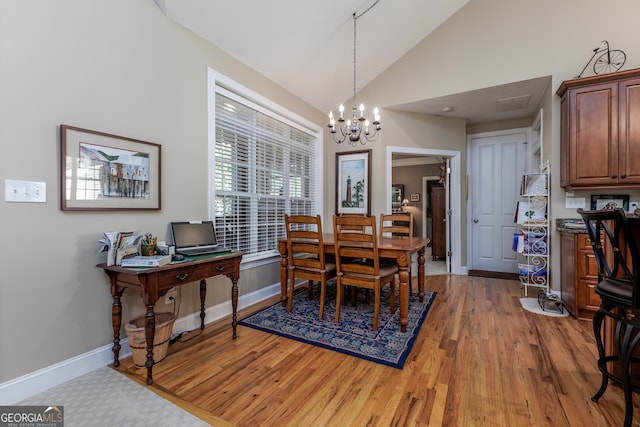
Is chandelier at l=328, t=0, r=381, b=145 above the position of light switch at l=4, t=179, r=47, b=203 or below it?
above

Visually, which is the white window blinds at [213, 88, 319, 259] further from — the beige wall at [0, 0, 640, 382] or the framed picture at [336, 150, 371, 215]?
the framed picture at [336, 150, 371, 215]

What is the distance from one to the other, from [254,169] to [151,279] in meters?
1.83

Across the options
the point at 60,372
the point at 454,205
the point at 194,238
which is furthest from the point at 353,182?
the point at 60,372

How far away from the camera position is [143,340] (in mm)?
1859

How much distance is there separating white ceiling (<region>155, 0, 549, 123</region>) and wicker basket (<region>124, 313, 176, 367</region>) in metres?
2.47

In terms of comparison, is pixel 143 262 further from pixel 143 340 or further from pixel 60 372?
pixel 60 372

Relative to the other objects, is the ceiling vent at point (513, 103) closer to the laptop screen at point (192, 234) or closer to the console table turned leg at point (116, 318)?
the laptop screen at point (192, 234)

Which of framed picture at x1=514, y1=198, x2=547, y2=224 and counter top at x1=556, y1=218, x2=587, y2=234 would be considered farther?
framed picture at x1=514, y1=198, x2=547, y2=224

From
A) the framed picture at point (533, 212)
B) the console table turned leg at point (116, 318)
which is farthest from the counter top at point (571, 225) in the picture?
the console table turned leg at point (116, 318)

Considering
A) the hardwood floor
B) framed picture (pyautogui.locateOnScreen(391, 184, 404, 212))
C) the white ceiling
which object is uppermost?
the white ceiling

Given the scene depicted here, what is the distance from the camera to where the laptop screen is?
2.27m

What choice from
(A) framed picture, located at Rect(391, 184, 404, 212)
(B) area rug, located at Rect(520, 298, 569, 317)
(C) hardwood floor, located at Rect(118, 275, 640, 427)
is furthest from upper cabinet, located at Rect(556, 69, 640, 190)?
(A) framed picture, located at Rect(391, 184, 404, 212)

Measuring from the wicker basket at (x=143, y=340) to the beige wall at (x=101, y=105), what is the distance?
224mm

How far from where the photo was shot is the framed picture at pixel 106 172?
69.7 inches
